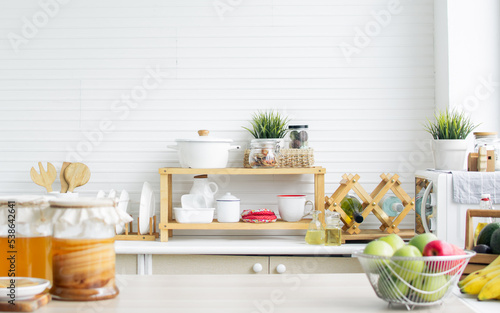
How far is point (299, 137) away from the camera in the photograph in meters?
3.29

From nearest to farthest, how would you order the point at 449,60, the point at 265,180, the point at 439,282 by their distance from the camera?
1. the point at 439,282
2. the point at 449,60
3. the point at 265,180

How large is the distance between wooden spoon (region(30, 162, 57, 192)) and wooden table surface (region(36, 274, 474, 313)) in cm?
201

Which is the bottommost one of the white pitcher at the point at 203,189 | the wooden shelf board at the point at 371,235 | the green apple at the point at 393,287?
the wooden shelf board at the point at 371,235

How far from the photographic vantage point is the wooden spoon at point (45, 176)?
346 centimetres

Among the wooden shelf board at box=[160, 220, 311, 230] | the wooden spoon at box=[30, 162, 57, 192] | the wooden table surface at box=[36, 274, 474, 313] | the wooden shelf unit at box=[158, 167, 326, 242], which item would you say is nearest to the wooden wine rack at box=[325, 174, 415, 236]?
the wooden shelf unit at box=[158, 167, 326, 242]

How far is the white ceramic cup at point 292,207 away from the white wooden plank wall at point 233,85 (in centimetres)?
34

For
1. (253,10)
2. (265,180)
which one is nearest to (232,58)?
(253,10)

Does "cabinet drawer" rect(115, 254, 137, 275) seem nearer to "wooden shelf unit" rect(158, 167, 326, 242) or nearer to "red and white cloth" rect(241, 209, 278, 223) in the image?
"wooden shelf unit" rect(158, 167, 326, 242)

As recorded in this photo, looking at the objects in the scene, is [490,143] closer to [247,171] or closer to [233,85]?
[247,171]

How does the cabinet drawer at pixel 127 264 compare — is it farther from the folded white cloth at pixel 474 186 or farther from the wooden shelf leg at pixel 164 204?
the folded white cloth at pixel 474 186

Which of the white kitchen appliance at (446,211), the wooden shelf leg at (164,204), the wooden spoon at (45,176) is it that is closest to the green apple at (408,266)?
the white kitchen appliance at (446,211)

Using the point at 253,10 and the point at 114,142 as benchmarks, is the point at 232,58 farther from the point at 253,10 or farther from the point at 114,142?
the point at 114,142

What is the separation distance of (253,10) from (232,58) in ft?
1.15

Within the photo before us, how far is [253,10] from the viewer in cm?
358
